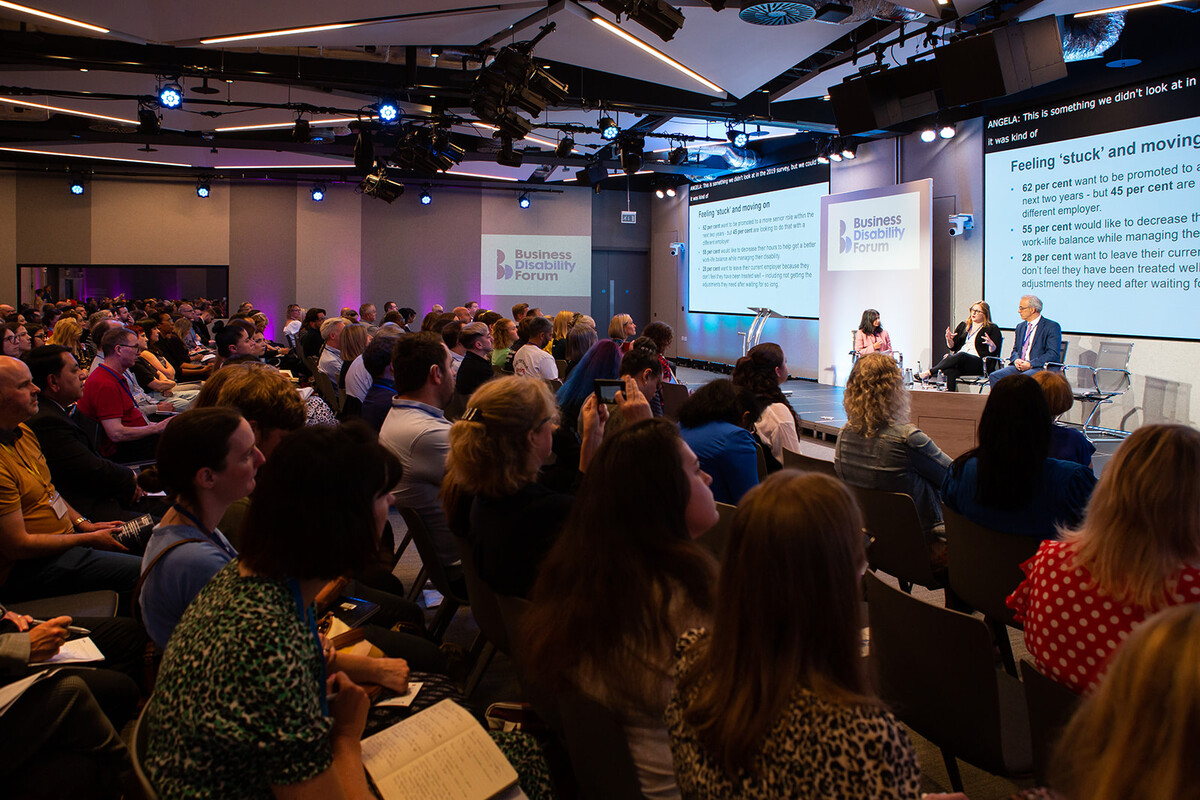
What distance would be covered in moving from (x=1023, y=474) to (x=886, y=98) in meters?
5.73

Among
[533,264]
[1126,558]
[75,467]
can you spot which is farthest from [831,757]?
[533,264]

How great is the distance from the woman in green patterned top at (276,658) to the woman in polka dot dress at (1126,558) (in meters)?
1.55

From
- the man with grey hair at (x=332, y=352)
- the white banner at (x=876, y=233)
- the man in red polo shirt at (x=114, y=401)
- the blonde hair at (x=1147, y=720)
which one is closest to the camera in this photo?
the blonde hair at (x=1147, y=720)

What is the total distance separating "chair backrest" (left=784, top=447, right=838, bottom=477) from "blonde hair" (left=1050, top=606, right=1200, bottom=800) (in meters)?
2.69

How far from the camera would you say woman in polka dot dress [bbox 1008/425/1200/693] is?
5.91 ft

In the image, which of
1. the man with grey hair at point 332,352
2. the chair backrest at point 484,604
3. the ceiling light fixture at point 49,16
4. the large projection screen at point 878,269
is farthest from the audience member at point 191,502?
the large projection screen at point 878,269

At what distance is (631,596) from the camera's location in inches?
62.8

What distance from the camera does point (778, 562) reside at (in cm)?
124

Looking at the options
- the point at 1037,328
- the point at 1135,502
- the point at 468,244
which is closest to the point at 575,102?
the point at 1037,328

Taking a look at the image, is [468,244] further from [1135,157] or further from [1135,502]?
[1135,502]

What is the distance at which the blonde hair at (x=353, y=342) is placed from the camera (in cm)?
689

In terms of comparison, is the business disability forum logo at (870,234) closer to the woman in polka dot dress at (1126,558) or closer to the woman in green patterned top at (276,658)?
the woman in polka dot dress at (1126,558)

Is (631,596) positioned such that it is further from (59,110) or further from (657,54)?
(59,110)

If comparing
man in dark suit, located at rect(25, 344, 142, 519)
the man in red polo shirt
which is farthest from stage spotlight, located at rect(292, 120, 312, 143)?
man in dark suit, located at rect(25, 344, 142, 519)
